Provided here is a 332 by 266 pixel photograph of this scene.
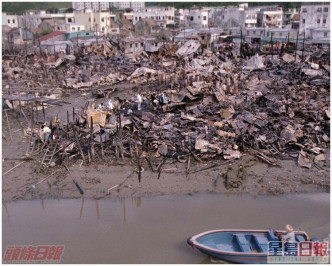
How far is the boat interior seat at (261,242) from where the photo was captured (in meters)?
7.24

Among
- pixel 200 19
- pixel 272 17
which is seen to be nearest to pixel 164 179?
pixel 200 19

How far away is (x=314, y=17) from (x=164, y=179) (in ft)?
121

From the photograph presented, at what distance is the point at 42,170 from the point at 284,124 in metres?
8.90

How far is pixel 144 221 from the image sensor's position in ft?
29.5

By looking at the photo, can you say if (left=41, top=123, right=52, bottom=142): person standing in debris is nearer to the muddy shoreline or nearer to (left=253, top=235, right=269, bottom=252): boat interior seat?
the muddy shoreline

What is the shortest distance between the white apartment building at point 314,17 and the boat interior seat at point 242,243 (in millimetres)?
36179

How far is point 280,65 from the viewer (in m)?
24.6

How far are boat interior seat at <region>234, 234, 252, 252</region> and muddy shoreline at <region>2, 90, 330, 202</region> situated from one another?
7.89ft

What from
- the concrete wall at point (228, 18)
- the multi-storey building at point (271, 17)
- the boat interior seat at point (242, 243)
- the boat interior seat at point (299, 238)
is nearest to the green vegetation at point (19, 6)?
the concrete wall at point (228, 18)

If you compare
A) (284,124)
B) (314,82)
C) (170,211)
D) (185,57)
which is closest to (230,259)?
(170,211)

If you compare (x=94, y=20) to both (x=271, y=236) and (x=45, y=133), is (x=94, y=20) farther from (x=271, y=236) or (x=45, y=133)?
(x=271, y=236)

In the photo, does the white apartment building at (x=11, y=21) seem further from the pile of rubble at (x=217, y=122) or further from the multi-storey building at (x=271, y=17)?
the pile of rubble at (x=217, y=122)

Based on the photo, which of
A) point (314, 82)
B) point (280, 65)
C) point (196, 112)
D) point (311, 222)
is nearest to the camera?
point (311, 222)

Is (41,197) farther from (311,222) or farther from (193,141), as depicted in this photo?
(311,222)
